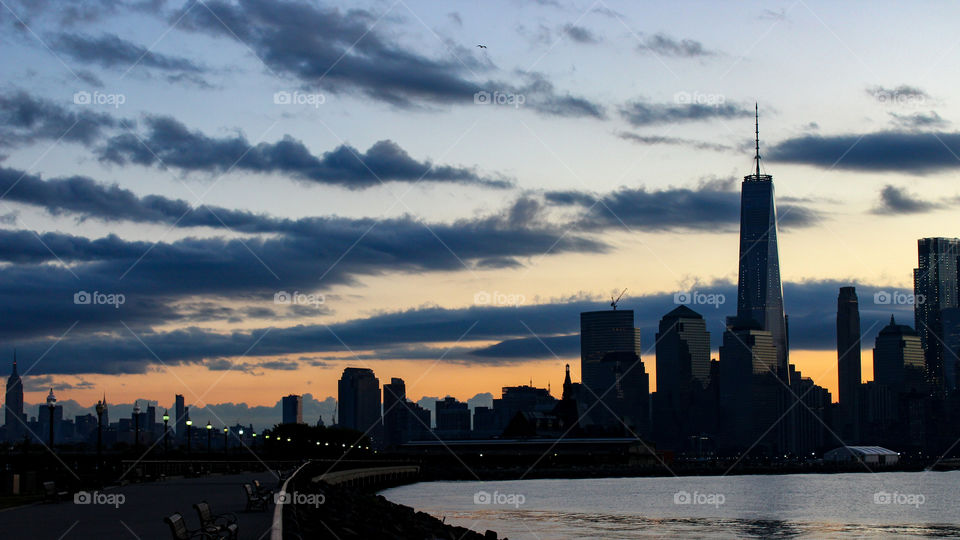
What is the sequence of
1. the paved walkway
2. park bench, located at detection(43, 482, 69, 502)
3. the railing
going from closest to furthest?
1. the paved walkway
2. park bench, located at detection(43, 482, 69, 502)
3. the railing

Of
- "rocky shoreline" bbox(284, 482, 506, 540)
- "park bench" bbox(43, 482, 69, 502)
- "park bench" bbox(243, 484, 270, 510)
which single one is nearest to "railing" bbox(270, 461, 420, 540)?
"rocky shoreline" bbox(284, 482, 506, 540)

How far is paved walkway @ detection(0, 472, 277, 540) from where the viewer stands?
29.1m

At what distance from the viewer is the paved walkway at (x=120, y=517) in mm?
29084

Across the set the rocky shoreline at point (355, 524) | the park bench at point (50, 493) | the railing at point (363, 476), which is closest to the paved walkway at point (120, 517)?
the park bench at point (50, 493)

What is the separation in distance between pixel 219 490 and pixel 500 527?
21.0 meters

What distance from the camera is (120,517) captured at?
3453 cm

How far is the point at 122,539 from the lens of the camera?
27.5 metres

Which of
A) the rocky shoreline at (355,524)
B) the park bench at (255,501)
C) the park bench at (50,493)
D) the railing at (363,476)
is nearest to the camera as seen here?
the rocky shoreline at (355,524)

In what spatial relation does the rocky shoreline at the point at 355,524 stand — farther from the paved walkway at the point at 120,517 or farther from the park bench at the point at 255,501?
the paved walkway at the point at 120,517

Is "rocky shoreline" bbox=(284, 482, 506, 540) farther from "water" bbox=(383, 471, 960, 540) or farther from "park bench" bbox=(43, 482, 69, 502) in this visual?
"water" bbox=(383, 471, 960, 540)

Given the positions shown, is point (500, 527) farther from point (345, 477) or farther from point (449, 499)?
point (449, 499)

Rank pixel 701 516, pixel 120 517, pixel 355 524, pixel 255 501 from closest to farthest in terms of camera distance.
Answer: pixel 120 517
pixel 255 501
pixel 355 524
pixel 701 516

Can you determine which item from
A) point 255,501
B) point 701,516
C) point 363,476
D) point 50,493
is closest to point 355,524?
point 255,501

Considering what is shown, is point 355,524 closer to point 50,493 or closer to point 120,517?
point 120,517
